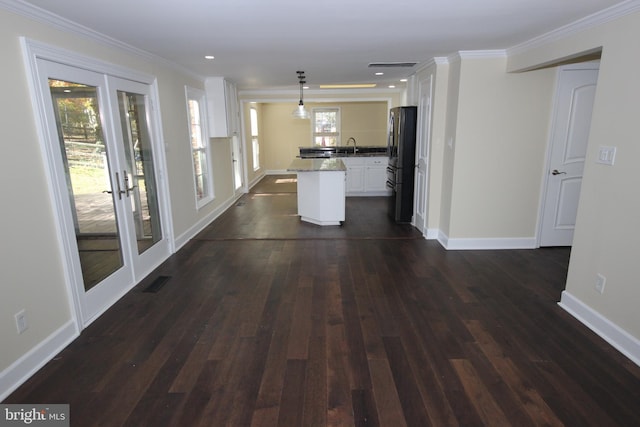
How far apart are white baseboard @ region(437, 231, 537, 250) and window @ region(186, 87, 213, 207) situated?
12.0ft

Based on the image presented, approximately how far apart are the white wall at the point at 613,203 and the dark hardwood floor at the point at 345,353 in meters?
0.21

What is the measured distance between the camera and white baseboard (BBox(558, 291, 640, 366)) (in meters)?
2.38

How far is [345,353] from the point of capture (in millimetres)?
2457

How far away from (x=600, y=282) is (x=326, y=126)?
8865 mm

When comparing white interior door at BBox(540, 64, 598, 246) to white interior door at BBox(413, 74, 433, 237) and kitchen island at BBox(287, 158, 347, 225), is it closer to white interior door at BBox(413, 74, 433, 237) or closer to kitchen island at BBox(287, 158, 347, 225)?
white interior door at BBox(413, 74, 433, 237)

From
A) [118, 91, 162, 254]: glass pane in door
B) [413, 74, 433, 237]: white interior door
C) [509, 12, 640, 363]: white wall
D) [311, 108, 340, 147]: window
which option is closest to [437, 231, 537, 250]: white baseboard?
[413, 74, 433, 237]: white interior door

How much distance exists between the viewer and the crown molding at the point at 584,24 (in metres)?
2.36

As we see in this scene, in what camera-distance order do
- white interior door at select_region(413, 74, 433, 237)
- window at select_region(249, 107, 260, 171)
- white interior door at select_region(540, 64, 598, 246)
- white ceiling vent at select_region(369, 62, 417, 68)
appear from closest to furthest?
white interior door at select_region(540, 64, 598, 246)
white ceiling vent at select_region(369, 62, 417, 68)
white interior door at select_region(413, 74, 433, 237)
window at select_region(249, 107, 260, 171)

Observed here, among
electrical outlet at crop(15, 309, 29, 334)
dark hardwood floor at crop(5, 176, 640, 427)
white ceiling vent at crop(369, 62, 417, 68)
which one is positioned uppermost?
white ceiling vent at crop(369, 62, 417, 68)

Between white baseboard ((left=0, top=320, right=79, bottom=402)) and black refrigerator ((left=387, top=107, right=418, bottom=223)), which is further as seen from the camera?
black refrigerator ((left=387, top=107, right=418, bottom=223))

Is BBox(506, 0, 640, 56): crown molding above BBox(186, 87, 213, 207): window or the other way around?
above

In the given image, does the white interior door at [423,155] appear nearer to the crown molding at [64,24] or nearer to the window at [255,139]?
the crown molding at [64,24]

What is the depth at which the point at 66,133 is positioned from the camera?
271cm

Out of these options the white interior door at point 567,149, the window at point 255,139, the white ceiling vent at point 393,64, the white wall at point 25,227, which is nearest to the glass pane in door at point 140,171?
the white wall at point 25,227
